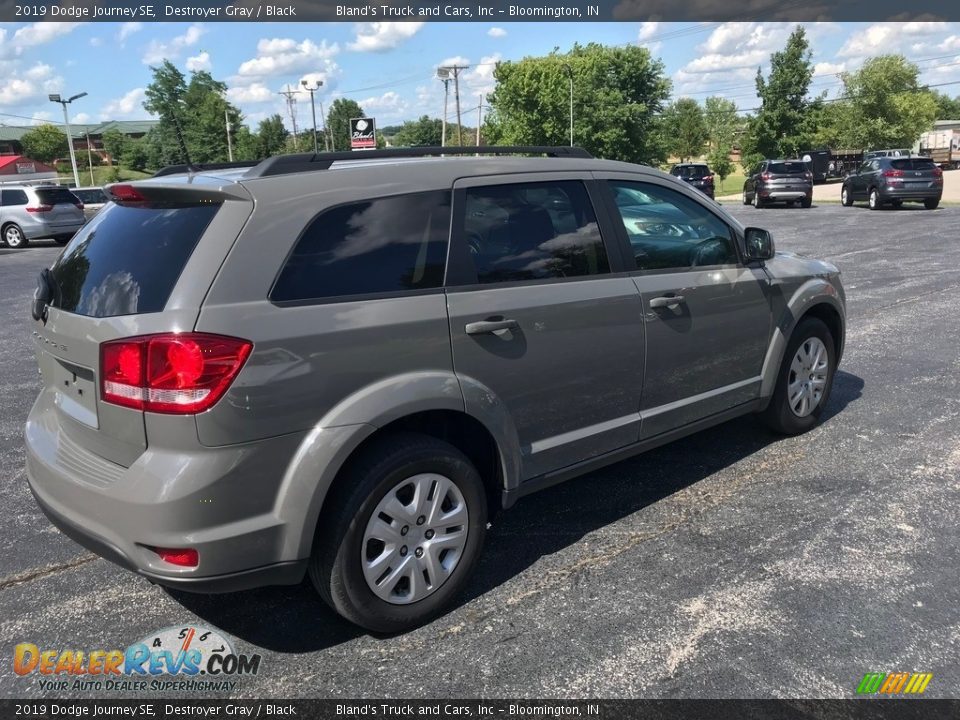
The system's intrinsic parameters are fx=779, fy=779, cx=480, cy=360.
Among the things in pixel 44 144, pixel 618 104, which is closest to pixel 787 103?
pixel 618 104

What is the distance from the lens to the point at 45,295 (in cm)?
310

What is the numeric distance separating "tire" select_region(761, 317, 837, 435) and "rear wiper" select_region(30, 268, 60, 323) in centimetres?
386

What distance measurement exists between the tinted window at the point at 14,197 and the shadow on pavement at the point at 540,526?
21.3 m

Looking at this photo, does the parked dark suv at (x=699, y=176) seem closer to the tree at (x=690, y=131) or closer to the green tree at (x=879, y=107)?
the green tree at (x=879, y=107)

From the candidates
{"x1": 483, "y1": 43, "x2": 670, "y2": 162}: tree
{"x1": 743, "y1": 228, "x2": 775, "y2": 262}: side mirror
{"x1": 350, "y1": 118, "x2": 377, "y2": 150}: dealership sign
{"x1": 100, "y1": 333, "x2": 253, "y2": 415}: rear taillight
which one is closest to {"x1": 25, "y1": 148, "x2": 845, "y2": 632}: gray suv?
{"x1": 100, "y1": 333, "x2": 253, "y2": 415}: rear taillight

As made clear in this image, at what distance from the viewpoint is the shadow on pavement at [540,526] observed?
10.0ft

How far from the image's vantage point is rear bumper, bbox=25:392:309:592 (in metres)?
2.50

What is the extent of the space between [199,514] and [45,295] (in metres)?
1.27

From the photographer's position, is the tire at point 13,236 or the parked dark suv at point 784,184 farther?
the parked dark suv at point 784,184

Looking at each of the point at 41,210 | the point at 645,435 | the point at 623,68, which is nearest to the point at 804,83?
the point at 623,68

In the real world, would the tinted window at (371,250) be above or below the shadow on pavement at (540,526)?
above

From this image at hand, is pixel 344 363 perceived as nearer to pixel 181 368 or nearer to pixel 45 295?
pixel 181 368

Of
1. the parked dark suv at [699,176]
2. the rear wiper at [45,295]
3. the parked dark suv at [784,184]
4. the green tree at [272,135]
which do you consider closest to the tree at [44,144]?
the green tree at [272,135]

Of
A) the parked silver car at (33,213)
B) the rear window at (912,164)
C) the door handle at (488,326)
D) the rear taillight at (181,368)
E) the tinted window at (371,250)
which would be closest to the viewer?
the rear taillight at (181,368)
